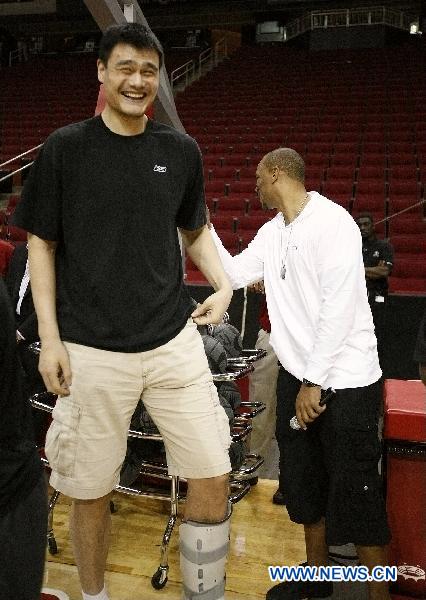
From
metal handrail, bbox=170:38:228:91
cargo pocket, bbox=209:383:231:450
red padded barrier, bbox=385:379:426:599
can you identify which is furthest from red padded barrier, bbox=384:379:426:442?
metal handrail, bbox=170:38:228:91

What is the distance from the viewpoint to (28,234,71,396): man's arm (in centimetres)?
141

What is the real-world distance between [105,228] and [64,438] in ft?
1.70

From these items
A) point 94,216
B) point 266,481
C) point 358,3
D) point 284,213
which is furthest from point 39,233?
point 358,3

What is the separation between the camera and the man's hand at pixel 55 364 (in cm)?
141

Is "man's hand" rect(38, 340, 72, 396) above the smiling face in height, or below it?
below

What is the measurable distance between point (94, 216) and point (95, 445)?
0.55 metres

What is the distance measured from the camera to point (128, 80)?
142cm

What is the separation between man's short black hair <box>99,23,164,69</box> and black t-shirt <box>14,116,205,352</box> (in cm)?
18

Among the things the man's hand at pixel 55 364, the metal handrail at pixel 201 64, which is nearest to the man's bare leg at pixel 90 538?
the man's hand at pixel 55 364

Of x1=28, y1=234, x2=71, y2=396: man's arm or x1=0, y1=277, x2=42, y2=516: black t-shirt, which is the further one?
x1=28, y1=234, x2=71, y2=396: man's arm

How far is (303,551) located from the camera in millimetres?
2145

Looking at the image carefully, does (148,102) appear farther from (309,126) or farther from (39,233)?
(309,126)

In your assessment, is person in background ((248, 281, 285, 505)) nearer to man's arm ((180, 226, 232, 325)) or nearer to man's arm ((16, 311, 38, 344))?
man's arm ((16, 311, 38, 344))

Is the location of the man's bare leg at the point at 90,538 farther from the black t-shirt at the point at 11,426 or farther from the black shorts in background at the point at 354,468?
the black shorts in background at the point at 354,468
